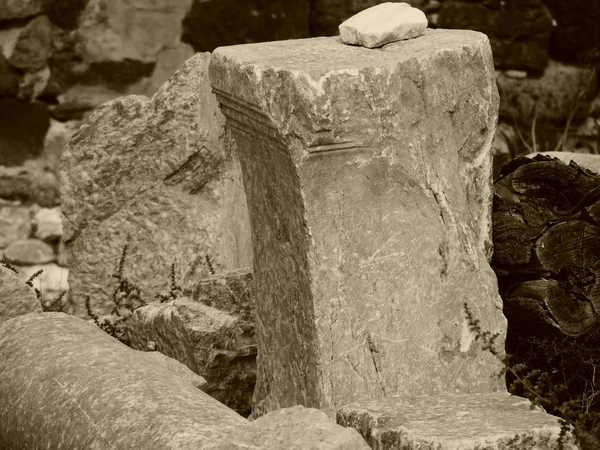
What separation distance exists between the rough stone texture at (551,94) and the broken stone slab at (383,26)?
9.52 ft

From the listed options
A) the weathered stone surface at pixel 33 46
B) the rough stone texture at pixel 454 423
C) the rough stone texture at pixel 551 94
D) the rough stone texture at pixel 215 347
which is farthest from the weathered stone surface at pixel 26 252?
the rough stone texture at pixel 454 423

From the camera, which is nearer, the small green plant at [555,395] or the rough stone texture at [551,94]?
the small green plant at [555,395]

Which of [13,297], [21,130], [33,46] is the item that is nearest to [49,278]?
[21,130]

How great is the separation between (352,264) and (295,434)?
25.5 inches

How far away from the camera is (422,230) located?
355cm

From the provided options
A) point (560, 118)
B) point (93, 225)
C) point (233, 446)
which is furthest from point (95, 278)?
point (560, 118)

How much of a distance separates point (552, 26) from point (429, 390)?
11.6 ft

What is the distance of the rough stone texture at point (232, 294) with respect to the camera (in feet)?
13.5

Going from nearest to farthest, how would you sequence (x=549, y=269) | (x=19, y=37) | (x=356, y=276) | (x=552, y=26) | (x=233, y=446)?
(x=233, y=446) → (x=356, y=276) → (x=549, y=269) → (x=19, y=37) → (x=552, y=26)

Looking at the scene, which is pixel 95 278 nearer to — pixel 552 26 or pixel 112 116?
pixel 112 116

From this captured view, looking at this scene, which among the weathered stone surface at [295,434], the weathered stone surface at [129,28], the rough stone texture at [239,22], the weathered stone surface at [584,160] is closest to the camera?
the weathered stone surface at [295,434]

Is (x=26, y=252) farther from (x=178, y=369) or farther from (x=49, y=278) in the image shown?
(x=178, y=369)

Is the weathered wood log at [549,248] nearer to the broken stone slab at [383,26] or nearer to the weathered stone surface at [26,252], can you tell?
the broken stone slab at [383,26]

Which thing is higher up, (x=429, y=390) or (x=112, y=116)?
(x=112, y=116)
